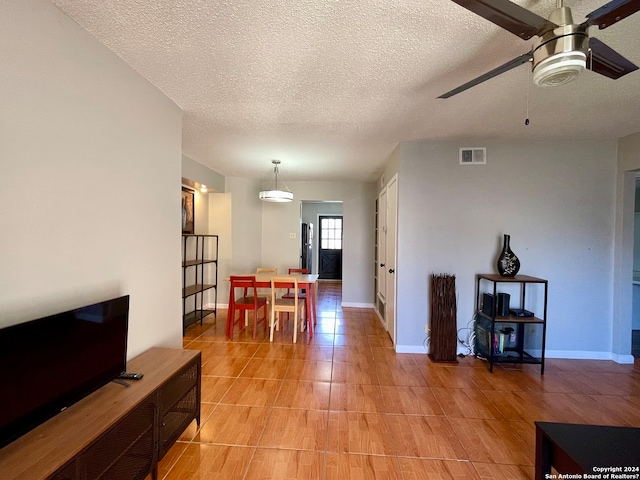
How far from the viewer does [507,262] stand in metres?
3.05

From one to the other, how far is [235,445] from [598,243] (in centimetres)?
423

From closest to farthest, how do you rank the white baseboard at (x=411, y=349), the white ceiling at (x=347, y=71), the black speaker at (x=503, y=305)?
the white ceiling at (x=347, y=71) → the black speaker at (x=503, y=305) → the white baseboard at (x=411, y=349)

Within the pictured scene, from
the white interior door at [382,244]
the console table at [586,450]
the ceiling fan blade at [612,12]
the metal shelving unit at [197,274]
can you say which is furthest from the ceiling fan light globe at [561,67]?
the metal shelving unit at [197,274]

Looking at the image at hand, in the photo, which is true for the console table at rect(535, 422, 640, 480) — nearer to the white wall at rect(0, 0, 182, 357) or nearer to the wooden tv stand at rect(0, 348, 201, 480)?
the wooden tv stand at rect(0, 348, 201, 480)

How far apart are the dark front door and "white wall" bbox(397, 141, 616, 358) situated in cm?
544

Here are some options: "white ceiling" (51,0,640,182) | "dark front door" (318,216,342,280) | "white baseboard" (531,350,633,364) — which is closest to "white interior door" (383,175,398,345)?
"white ceiling" (51,0,640,182)

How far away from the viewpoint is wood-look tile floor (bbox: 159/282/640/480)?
1700mm

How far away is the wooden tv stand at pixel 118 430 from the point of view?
1.03m

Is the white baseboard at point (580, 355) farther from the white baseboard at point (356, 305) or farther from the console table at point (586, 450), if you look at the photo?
the white baseboard at point (356, 305)

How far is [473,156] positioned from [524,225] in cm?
100

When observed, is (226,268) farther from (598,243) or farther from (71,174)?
(598,243)

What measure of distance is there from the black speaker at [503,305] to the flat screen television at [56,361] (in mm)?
3387

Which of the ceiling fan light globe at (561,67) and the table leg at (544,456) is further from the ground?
the ceiling fan light globe at (561,67)

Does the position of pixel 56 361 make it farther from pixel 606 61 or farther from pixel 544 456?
pixel 606 61
